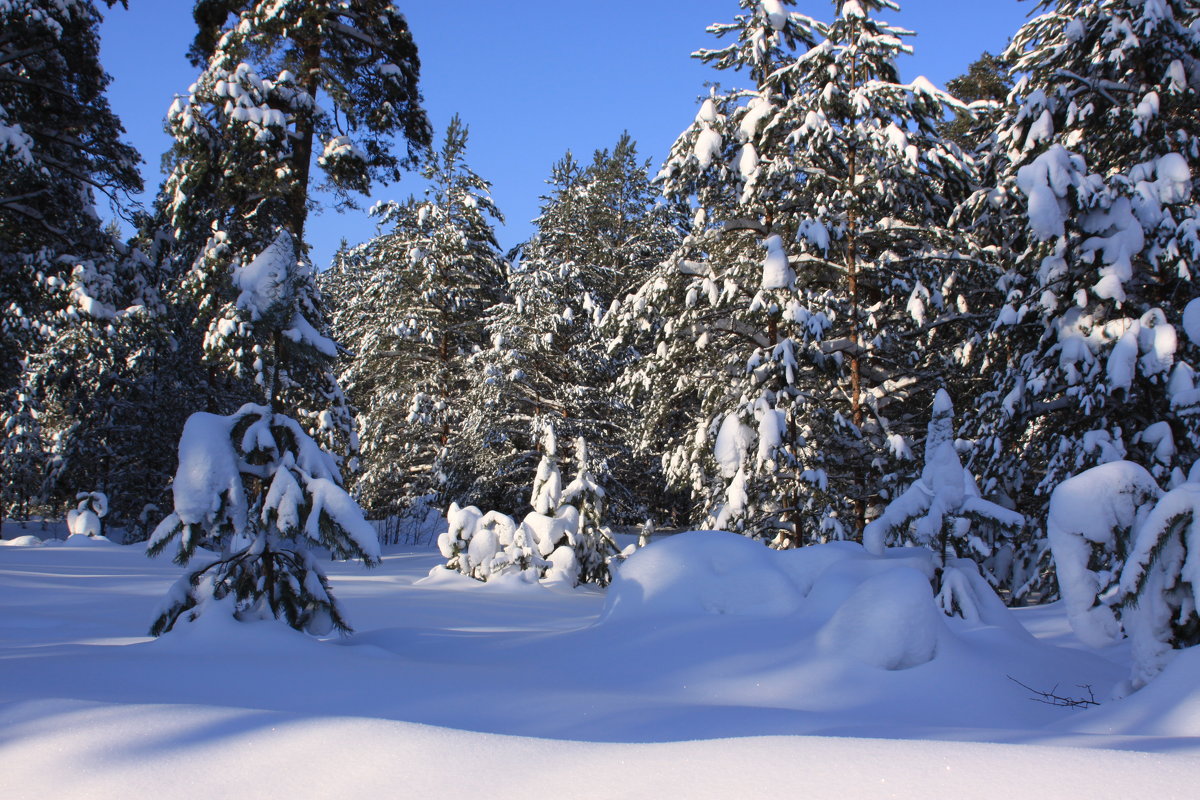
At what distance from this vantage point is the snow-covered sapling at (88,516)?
53.5ft

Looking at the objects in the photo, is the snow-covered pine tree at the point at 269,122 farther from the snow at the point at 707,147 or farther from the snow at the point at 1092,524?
the snow at the point at 1092,524

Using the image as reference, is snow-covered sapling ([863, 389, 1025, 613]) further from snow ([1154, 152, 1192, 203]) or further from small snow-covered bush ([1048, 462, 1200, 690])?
snow ([1154, 152, 1192, 203])

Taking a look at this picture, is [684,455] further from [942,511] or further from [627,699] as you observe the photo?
[627,699]

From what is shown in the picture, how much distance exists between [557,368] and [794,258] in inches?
378

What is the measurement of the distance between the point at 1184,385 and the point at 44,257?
48.2ft

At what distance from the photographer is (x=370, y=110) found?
11109 mm

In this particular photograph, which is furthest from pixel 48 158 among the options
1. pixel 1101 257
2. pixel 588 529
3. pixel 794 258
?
pixel 1101 257

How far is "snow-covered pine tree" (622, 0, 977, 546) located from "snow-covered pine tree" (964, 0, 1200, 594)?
1.72 metres

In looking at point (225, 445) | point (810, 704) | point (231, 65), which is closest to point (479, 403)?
point (231, 65)

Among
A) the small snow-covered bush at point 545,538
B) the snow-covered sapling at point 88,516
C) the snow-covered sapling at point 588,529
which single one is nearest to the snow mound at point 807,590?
the small snow-covered bush at point 545,538

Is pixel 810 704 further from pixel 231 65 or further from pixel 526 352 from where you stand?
pixel 526 352

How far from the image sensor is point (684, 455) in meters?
13.6

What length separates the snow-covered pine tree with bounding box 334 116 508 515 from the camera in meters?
22.1

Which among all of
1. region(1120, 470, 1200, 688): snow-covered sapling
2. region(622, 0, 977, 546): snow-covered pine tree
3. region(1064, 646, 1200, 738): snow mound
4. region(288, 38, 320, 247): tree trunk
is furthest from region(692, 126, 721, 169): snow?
region(1064, 646, 1200, 738): snow mound
